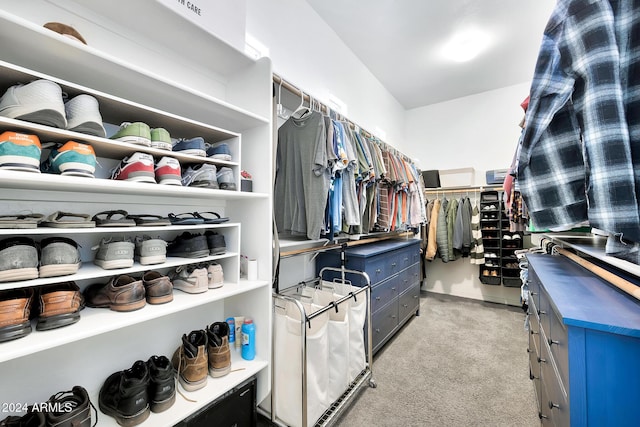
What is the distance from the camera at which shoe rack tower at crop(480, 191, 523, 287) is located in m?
3.48

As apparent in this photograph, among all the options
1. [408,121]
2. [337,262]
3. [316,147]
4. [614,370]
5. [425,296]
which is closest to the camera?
[614,370]

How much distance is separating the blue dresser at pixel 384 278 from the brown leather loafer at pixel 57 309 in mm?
1669

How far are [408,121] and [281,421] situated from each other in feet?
15.1

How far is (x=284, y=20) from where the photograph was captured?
2.06 m

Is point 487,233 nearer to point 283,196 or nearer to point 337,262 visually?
point 337,262

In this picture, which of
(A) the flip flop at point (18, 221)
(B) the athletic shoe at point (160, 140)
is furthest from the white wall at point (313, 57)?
(A) the flip flop at point (18, 221)

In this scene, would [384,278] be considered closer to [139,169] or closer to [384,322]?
[384,322]

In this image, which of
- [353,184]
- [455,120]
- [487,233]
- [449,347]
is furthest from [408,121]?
[449,347]

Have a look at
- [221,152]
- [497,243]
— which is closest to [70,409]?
[221,152]

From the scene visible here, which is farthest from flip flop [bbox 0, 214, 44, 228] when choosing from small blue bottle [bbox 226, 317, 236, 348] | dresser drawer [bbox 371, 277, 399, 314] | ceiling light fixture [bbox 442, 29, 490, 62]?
ceiling light fixture [bbox 442, 29, 490, 62]

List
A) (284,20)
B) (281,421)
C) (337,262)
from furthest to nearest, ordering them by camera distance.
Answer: (337,262) < (284,20) < (281,421)

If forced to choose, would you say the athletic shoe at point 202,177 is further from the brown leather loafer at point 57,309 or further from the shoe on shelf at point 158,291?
the brown leather loafer at point 57,309

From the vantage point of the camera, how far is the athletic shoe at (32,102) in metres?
0.73

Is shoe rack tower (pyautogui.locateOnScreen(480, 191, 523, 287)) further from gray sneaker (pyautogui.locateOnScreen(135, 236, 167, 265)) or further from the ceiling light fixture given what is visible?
gray sneaker (pyautogui.locateOnScreen(135, 236, 167, 265))
